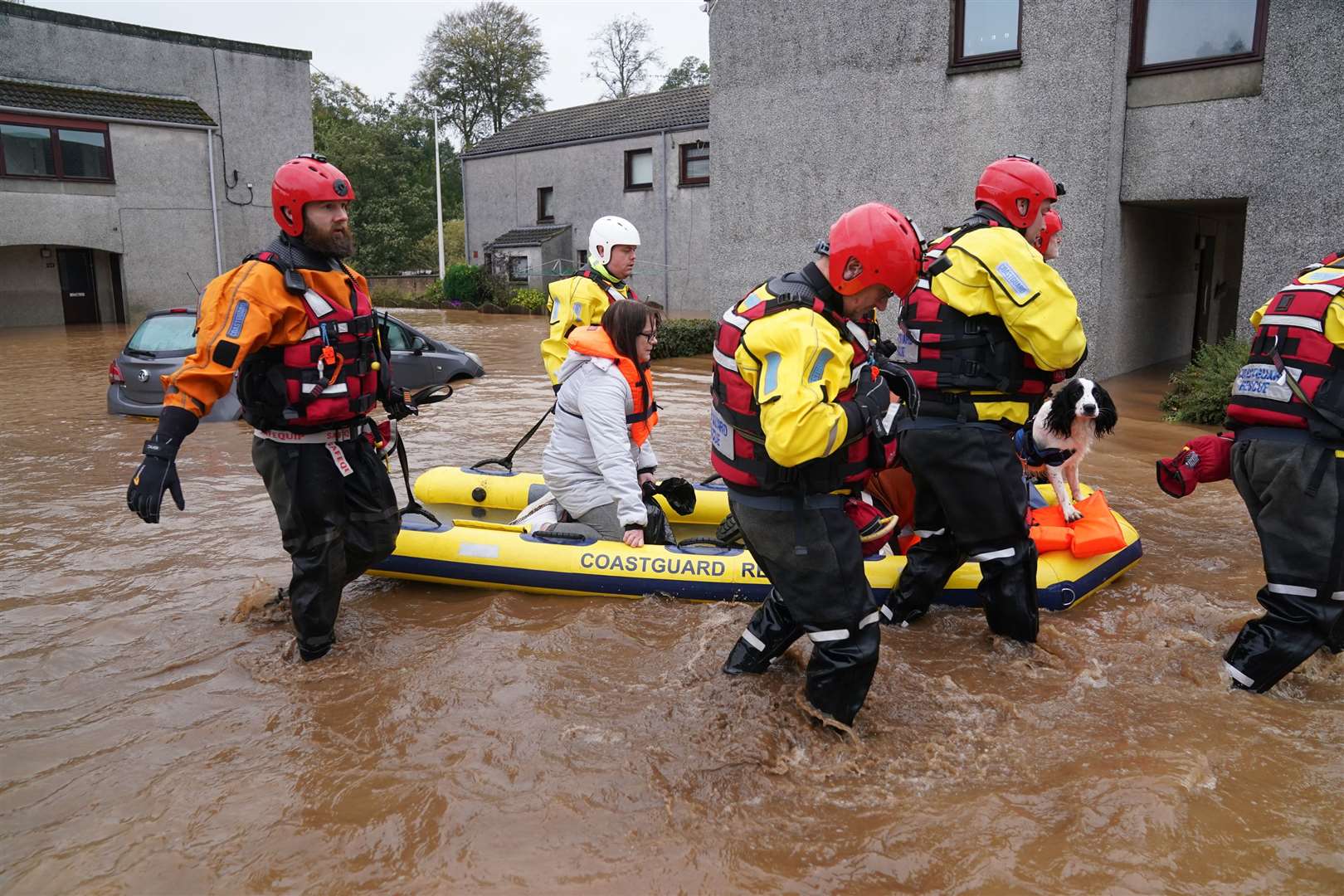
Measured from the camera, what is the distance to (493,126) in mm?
49125

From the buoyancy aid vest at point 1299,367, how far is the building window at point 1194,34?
9.01m

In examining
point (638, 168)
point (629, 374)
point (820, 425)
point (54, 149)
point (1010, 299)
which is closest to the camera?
point (820, 425)

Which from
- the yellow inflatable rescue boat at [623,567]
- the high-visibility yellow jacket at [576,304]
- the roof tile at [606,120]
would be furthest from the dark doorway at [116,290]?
the yellow inflatable rescue boat at [623,567]

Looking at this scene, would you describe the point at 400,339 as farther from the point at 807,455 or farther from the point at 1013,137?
the point at 807,455

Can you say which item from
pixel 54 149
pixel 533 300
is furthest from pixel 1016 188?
pixel 533 300

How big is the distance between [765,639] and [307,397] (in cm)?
224

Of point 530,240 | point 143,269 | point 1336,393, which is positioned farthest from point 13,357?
point 1336,393

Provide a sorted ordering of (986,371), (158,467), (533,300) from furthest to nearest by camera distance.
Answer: (533,300) → (986,371) → (158,467)

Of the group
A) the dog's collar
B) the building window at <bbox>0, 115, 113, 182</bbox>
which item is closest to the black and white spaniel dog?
the dog's collar

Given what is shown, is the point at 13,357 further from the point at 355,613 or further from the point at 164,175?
the point at 355,613

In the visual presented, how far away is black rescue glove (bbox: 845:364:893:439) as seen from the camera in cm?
325

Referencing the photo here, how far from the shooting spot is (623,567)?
17.7ft

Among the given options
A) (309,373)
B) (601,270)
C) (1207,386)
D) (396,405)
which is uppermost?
(601,270)

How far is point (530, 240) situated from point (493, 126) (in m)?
23.1
